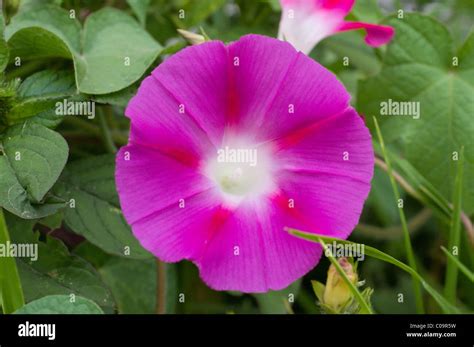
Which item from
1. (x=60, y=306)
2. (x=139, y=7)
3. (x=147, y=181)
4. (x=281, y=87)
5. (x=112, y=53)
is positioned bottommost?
(x=60, y=306)

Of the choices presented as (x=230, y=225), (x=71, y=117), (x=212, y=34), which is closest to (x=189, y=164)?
(x=230, y=225)

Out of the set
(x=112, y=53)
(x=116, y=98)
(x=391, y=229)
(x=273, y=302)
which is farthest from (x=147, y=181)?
(x=391, y=229)

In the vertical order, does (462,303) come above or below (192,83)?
below

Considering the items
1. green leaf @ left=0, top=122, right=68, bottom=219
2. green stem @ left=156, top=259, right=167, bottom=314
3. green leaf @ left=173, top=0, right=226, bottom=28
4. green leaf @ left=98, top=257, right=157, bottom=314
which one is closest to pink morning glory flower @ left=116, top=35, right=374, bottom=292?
green leaf @ left=0, top=122, right=68, bottom=219

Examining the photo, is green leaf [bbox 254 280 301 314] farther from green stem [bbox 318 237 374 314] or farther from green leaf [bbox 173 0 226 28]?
green leaf [bbox 173 0 226 28]

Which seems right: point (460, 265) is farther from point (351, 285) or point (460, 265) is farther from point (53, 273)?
point (53, 273)
